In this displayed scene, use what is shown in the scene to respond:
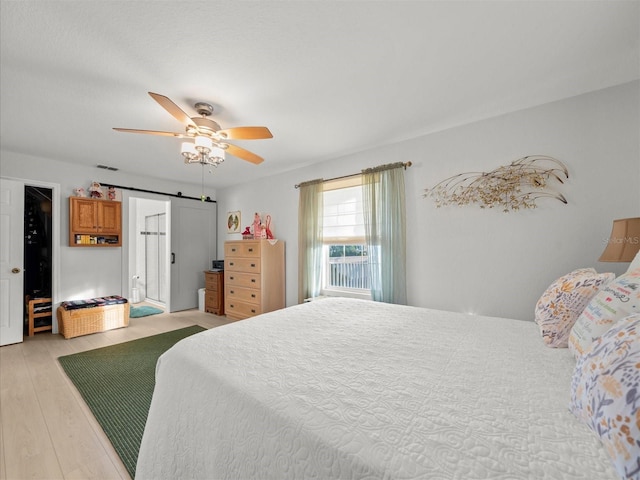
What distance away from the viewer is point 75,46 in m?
1.59

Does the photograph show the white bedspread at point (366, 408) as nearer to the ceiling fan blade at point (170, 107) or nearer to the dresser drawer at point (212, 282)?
the ceiling fan blade at point (170, 107)

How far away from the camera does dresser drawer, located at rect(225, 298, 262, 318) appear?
3.91m

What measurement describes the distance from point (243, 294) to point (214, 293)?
995mm

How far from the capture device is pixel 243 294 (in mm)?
4086

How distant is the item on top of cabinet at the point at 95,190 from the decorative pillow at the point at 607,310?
5284mm

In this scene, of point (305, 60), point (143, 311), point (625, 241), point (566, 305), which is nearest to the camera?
point (566, 305)

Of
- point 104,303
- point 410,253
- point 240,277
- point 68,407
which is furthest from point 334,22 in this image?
point 104,303

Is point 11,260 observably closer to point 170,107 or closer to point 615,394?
point 170,107

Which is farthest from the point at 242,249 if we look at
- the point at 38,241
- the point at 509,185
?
the point at 509,185

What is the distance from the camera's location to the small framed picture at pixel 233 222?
16.4ft

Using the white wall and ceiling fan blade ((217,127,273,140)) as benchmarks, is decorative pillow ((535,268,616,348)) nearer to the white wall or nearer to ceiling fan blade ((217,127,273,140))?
the white wall

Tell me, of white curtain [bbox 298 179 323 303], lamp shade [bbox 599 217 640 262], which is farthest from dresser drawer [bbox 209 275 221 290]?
lamp shade [bbox 599 217 640 262]

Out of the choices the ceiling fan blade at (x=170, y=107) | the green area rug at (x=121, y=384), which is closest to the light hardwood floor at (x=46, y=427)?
the green area rug at (x=121, y=384)

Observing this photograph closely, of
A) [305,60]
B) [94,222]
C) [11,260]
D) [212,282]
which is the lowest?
[212,282]
